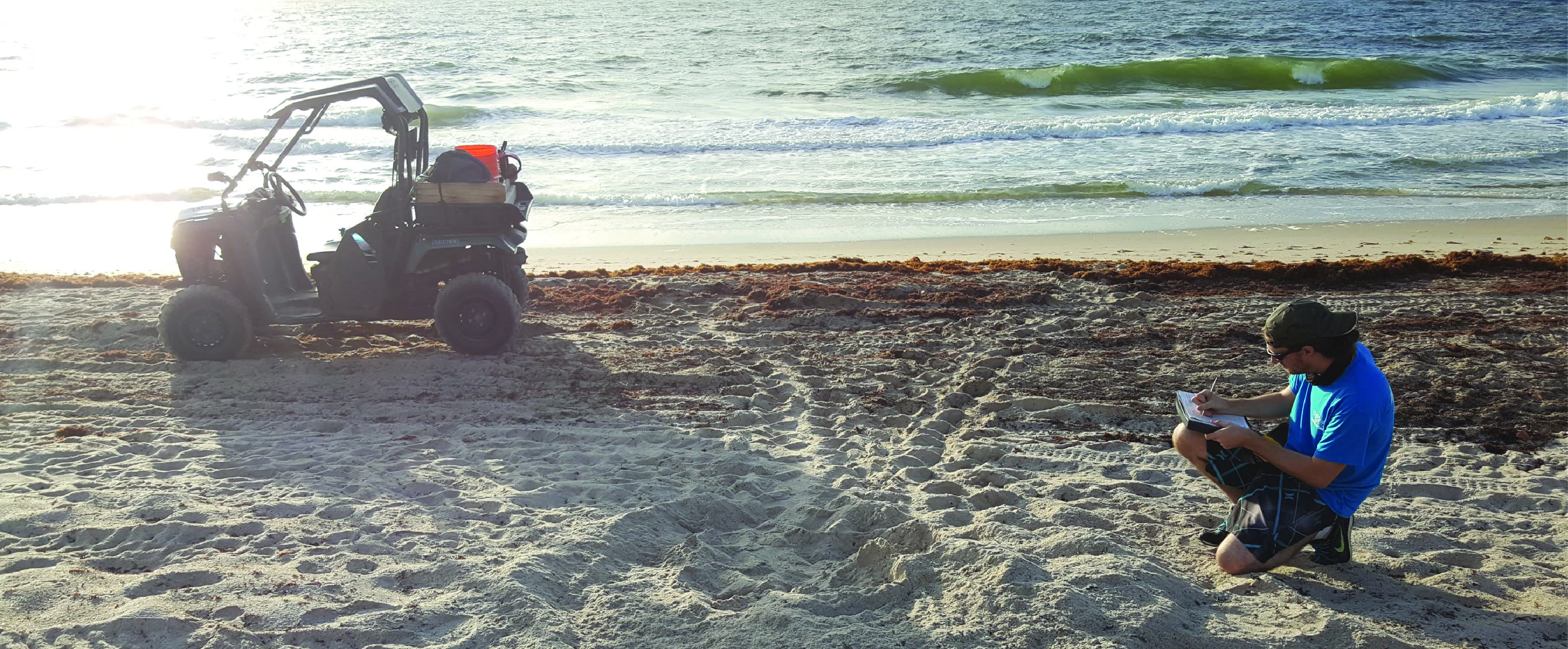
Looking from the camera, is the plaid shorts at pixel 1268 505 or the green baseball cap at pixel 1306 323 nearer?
the green baseball cap at pixel 1306 323

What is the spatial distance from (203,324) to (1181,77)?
71.3 ft

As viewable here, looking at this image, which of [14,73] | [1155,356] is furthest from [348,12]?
[1155,356]

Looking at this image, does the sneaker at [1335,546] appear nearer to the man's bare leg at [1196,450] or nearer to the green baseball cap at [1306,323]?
the man's bare leg at [1196,450]

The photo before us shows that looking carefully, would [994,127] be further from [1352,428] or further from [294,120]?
[1352,428]

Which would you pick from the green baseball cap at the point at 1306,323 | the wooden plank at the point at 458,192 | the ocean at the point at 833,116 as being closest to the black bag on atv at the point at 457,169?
the wooden plank at the point at 458,192

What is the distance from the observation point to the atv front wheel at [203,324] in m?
5.68

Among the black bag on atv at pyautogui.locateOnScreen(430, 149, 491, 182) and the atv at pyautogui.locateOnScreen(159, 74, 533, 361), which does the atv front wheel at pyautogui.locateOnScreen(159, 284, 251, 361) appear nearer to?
the atv at pyautogui.locateOnScreen(159, 74, 533, 361)

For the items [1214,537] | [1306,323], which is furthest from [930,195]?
[1306,323]

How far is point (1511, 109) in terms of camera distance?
56.6 ft

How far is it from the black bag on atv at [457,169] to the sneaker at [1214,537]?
4.10 meters

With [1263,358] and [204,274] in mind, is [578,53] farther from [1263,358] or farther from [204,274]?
[1263,358]

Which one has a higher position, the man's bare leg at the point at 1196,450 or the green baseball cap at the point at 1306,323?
the green baseball cap at the point at 1306,323

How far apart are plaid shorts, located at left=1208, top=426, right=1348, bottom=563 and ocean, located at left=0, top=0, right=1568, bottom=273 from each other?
213 inches

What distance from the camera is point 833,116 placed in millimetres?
18078
